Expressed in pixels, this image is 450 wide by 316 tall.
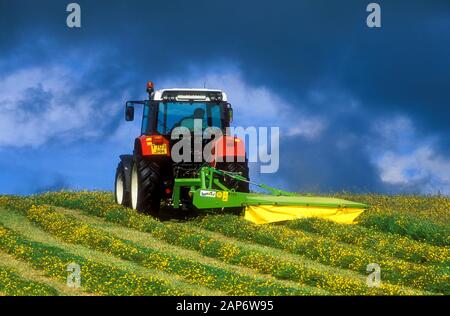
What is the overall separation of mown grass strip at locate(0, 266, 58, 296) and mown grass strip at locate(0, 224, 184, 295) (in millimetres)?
671

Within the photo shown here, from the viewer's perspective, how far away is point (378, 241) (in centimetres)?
1823

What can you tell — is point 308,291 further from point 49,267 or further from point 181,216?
point 181,216

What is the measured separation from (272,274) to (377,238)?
4.91m

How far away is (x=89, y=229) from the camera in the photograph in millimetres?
19703

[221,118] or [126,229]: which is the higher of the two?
[221,118]

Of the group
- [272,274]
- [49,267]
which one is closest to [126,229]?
[49,267]

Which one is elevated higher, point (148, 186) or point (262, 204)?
point (148, 186)

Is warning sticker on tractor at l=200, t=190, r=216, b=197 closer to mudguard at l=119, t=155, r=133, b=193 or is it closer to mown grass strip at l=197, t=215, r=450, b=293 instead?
mown grass strip at l=197, t=215, r=450, b=293

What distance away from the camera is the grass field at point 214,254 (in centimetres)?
1312

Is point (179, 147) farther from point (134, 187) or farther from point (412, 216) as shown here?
point (412, 216)

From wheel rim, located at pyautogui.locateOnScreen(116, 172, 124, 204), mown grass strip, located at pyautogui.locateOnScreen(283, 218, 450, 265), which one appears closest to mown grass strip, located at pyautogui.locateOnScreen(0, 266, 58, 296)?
mown grass strip, located at pyautogui.locateOnScreen(283, 218, 450, 265)

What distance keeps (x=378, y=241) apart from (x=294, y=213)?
3.11 metres

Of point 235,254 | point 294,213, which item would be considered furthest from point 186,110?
point 235,254
